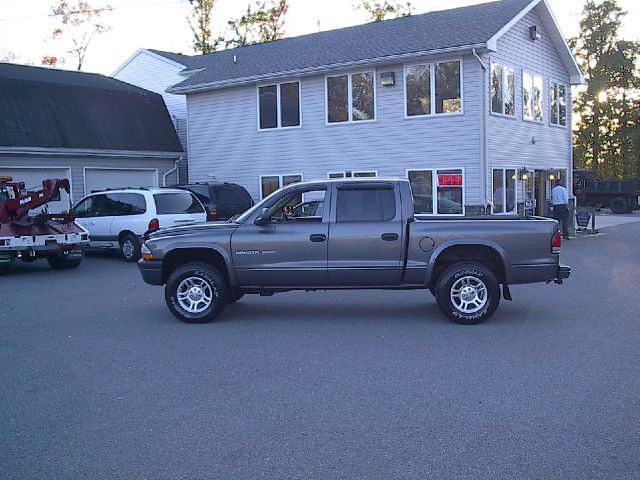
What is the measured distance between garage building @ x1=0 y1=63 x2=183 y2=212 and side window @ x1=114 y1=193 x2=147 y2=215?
185 inches

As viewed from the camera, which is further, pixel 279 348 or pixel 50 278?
pixel 50 278

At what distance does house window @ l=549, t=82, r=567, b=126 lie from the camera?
2417 centimetres

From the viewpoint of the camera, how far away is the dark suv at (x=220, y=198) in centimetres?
1988

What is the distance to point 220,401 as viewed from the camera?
6.00 metres

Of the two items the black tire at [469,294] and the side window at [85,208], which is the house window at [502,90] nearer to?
the side window at [85,208]

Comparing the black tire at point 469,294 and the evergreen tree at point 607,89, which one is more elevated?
the evergreen tree at point 607,89

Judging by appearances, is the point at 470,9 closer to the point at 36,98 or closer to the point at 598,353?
the point at 36,98

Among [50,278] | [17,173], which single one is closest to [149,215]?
[50,278]

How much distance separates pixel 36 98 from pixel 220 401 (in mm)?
19075

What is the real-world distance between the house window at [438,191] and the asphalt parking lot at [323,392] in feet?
30.3

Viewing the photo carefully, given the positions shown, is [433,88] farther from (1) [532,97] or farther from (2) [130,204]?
(2) [130,204]

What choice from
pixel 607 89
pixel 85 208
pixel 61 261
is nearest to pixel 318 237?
pixel 61 261

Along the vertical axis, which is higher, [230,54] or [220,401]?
[230,54]

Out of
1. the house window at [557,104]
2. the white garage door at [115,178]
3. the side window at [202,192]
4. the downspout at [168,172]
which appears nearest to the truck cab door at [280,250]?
the side window at [202,192]
